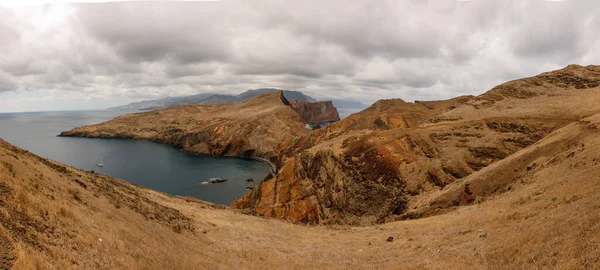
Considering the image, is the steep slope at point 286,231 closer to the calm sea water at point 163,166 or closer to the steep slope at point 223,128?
the calm sea water at point 163,166

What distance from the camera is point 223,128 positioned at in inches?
5728

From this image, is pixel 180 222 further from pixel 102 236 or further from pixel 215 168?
pixel 215 168

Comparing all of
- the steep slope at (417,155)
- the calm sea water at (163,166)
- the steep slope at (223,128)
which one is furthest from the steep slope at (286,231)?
the steep slope at (223,128)

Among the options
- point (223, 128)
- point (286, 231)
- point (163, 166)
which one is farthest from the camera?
point (223, 128)

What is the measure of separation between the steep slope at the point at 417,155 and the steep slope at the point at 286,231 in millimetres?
12515

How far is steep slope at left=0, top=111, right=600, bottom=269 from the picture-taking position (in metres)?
10.6

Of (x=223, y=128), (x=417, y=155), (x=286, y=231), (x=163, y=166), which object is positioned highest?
(x=223, y=128)

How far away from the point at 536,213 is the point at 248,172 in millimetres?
90113

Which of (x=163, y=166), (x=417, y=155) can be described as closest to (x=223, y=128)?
(x=163, y=166)

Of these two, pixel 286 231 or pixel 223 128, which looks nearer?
pixel 286 231

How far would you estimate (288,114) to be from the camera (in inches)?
6112

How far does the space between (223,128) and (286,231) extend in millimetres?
124724

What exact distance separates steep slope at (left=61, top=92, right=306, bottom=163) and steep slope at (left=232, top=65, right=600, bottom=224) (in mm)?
71193

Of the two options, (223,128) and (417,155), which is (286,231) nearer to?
(417,155)
